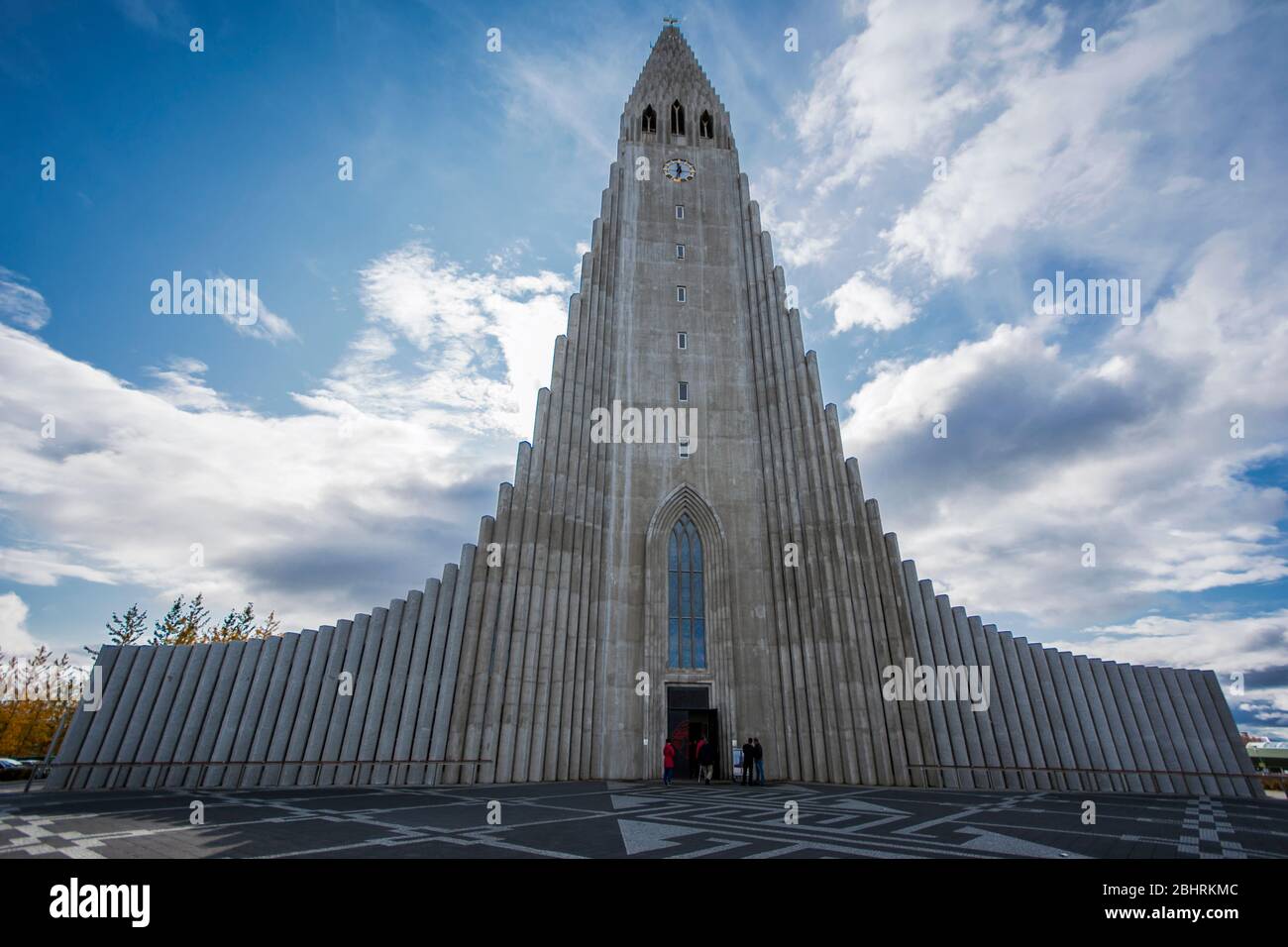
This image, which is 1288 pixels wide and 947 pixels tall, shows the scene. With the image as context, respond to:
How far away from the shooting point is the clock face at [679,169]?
34.2m

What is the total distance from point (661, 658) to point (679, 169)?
2638 cm

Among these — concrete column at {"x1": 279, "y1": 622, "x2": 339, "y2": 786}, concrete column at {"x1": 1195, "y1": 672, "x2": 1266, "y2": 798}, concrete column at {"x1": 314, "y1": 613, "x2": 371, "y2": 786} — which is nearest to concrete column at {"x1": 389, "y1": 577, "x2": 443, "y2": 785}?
concrete column at {"x1": 314, "y1": 613, "x2": 371, "y2": 786}

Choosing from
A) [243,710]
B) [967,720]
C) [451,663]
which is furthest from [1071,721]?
[243,710]

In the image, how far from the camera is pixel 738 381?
95.8ft

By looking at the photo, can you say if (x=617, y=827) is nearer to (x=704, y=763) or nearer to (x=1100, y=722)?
(x=704, y=763)

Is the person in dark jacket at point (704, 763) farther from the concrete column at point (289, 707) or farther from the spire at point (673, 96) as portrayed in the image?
the spire at point (673, 96)

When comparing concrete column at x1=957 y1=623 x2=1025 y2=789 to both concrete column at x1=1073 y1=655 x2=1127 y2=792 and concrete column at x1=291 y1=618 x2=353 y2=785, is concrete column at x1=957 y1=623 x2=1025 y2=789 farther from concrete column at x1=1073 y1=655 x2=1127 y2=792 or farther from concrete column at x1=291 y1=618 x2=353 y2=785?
concrete column at x1=291 y1=618 x2=353 y2=785

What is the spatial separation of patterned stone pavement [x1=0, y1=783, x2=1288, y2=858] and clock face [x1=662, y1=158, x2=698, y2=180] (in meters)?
30.7

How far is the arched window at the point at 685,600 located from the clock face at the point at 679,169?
1976 centimetres

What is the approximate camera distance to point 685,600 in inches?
1012
